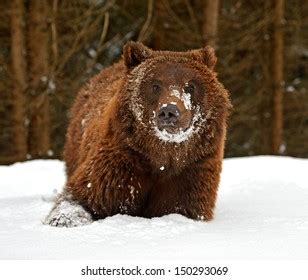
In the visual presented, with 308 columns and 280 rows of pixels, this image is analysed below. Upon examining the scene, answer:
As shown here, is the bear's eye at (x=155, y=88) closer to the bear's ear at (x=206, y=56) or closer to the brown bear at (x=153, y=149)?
the brown bear at (x=153, y=149)

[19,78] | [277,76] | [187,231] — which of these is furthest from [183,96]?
[277,76]

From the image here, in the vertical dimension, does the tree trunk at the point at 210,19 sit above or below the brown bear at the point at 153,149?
above

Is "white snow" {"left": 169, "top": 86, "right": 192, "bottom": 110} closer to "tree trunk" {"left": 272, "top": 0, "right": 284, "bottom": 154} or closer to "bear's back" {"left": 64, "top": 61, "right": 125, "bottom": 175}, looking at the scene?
"bear's back" {"left": 64, "top": 61, "right": 125, "bottom": 175}

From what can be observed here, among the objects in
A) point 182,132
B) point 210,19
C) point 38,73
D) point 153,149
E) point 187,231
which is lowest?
point 187,231

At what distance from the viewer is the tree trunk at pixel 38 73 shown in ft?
43.6

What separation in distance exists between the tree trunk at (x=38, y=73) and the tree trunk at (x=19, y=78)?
19cm

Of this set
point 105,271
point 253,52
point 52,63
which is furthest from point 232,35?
point 105,271

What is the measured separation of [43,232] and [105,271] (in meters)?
1.25

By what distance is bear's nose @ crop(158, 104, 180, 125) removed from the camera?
5191 mm

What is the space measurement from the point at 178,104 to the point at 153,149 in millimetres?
490

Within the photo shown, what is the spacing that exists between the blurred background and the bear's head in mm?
7048

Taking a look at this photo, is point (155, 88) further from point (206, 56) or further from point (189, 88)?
point (206, 56)

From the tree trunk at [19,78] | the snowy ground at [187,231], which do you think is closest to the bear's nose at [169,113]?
the snowy ground at [187,231]

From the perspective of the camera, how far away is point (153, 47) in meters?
15.5
